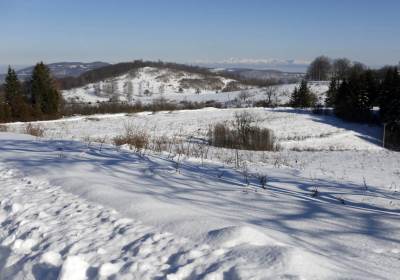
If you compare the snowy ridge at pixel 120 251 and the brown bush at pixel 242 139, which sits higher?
the snowy ridge at pixel 120 251

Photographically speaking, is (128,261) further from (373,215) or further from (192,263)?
(373,215)

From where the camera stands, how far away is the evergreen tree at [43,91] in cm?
6281

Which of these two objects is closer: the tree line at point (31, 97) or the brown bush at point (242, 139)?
the brown bush at point (242, 139)

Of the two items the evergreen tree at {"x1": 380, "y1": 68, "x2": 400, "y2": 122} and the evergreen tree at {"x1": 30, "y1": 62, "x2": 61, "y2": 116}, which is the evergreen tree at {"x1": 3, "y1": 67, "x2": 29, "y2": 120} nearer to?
the evergreen tree at {"x1": 30, "y1": 62, "x2": 61, "y2": 116}

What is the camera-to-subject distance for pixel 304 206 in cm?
535

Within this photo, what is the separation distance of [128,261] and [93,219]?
133 centimetres

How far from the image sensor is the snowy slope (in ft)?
10.8

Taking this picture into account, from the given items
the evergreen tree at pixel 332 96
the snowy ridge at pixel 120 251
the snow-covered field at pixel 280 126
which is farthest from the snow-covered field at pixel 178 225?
the evergreen tree at pixel 332 96

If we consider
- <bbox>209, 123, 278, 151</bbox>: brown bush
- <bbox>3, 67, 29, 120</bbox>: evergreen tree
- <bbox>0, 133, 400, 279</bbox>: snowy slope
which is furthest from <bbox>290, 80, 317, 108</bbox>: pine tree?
<bbox>0, 133, 400, 279</bbox>: snowy slope

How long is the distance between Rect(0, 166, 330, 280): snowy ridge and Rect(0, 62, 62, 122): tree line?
5524 cm

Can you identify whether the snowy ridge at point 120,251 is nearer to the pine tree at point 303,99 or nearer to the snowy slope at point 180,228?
the snowy slope at point 180,228

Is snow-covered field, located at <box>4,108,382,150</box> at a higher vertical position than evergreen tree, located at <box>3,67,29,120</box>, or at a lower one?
lower

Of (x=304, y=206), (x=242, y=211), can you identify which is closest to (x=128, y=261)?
(x=242, y=211)

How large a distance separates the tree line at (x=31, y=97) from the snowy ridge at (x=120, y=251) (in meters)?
55.2
